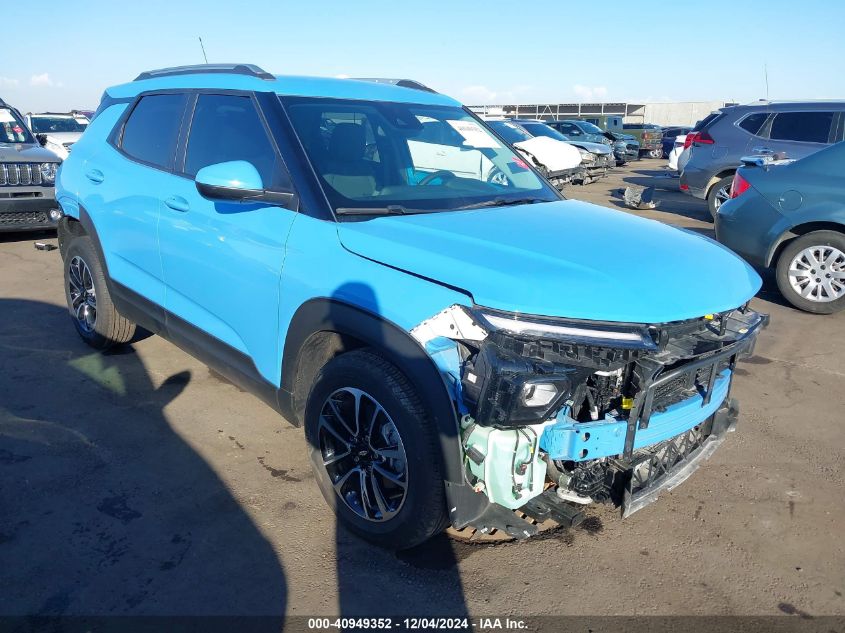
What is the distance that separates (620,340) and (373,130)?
6.30 feet

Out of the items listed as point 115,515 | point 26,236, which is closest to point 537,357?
point 115,515

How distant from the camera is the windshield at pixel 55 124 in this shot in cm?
1627

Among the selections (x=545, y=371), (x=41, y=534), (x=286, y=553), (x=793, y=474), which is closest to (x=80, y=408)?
(x=41, y=534)

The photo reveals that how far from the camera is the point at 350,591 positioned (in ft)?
8.53

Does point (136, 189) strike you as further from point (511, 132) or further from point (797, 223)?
point (511, 132)

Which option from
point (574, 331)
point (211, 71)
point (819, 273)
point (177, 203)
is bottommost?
point (819, 273)

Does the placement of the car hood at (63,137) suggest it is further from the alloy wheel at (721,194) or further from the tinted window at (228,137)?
the alloy wheel at (721,194)

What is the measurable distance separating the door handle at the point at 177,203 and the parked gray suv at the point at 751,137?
924 centimetres

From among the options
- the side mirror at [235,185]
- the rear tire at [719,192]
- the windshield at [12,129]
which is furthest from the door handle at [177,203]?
the rear tire at [719,192]

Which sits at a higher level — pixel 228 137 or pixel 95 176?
pixel 228 137

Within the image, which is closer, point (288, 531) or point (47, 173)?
point (288, 531)

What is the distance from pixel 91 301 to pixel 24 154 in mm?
A: 5634

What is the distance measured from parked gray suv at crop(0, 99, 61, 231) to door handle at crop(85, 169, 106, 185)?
4731 millimetres

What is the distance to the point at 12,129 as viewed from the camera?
9.82 m
